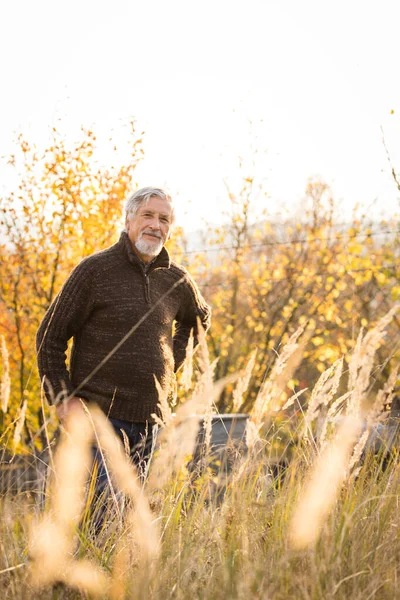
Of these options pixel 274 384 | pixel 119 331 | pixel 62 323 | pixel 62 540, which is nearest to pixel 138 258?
pixel 119 331

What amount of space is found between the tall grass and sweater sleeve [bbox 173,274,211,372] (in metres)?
1.44

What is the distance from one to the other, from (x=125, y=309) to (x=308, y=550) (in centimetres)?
170

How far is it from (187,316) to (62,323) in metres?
0.76

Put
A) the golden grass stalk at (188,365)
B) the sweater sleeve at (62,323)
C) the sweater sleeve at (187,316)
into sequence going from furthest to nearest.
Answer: the sweater sleeve at (187,316), the sweater sleeve at (62,323), the golden grass stalk at (188,365)

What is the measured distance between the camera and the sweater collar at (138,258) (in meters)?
3.58

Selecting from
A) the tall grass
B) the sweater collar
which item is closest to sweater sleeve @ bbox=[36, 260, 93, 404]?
the sweater collar

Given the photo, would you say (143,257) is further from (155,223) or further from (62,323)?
(62,323)

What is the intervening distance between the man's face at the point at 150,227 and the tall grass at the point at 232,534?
1.32m

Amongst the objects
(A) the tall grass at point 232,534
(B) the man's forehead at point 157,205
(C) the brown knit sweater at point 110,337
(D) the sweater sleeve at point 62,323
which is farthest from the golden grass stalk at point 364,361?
(B) the man's forehead at point 157,205

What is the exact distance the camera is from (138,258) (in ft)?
11.8

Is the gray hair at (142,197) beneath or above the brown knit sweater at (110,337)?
above

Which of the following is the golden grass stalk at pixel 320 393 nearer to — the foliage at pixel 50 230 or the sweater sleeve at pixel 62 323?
the sweater sleeve at pixel 62 323

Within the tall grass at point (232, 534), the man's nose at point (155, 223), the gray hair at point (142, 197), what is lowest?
the tall grass at point (232, 534)

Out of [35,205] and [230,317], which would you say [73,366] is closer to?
[35,205]
